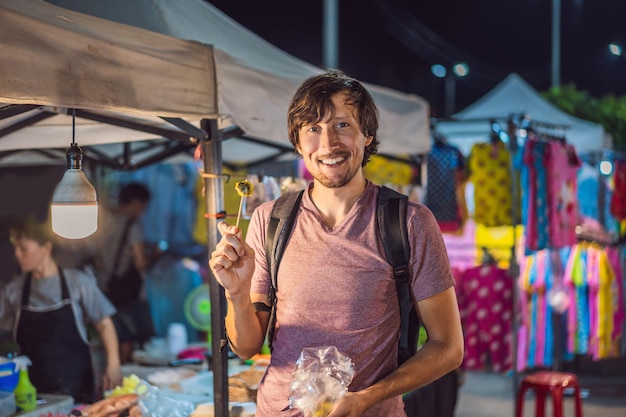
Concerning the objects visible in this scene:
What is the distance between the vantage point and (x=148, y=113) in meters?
3.01

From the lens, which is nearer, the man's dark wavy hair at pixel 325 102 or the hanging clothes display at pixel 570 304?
the man's dark wavy hair at pixel 325 102

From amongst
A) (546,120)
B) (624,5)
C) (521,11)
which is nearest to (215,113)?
(546,120)

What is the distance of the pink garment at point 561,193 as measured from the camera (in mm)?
7605

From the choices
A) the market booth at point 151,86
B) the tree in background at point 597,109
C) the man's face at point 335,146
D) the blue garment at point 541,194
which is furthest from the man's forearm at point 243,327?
the tree in background at point 597,109

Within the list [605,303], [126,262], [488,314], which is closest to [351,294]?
[126,262]

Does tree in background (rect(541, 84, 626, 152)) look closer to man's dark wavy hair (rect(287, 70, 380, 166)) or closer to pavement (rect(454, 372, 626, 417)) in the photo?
pavement (rect(454, 372, 626, 417))

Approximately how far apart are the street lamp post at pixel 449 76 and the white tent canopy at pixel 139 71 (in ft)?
96.7

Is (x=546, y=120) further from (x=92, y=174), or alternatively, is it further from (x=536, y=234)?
(x=92, y=174)

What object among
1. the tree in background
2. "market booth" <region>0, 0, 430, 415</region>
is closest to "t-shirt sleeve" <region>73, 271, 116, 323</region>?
"market booth" <region>0, 0, 430, 415</region>

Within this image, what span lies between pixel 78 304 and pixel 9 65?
2909mm

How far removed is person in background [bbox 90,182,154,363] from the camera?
759 cm

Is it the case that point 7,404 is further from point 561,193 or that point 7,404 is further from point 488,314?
point 561,193

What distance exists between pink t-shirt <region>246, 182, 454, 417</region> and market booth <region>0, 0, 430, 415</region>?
910mm

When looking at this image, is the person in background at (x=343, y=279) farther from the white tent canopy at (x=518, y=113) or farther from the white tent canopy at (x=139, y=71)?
the white tent canopy at (x=518, y=113)
